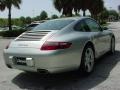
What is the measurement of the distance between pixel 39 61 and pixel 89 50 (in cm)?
150

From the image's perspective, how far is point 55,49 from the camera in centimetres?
526

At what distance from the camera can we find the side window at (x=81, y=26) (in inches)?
243

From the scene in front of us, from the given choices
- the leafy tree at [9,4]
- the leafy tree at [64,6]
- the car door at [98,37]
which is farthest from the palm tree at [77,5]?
the car door at [98,37]

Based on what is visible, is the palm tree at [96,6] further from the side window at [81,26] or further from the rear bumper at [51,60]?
the rear bumper at [51,60]

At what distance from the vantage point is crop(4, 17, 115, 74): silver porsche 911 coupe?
17.1 ft

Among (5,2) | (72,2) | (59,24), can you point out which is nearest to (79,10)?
(72,2)

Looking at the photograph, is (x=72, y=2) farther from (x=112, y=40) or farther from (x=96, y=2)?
(x=112, y=40)

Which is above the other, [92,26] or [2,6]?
[2,6]

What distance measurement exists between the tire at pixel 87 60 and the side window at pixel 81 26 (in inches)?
17.6

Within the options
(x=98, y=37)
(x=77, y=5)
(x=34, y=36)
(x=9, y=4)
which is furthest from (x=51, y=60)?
(x=77, y=5)

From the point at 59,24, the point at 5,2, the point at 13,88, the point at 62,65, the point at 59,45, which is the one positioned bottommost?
the point at 13,88

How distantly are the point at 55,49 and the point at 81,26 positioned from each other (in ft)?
4.49

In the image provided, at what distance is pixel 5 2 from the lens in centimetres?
2958

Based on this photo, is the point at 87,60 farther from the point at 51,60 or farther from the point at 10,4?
the point at 10,4
